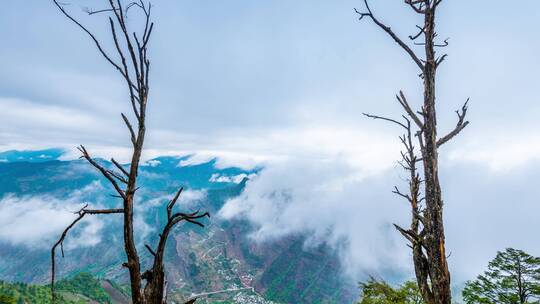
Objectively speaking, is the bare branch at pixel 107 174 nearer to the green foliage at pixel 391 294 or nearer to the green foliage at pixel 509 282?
the green foliage at pixel 391 294

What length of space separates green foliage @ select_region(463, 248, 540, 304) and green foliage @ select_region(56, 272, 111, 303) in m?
200

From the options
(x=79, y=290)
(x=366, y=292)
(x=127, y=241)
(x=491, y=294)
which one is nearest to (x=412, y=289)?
(x=366, y=292)

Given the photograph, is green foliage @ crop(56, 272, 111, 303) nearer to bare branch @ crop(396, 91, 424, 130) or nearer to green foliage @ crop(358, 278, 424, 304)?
green foliage @ crop(358, 278, 424, 304)

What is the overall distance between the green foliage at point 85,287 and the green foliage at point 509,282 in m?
200

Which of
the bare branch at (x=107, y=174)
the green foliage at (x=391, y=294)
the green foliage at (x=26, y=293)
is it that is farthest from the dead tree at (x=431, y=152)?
the green foliage at (x=26, y=293)

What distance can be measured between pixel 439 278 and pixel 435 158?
226 centimetres

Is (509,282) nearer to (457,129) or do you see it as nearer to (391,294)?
(391,294)

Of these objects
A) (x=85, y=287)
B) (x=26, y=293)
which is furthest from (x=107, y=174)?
(x=85, y=287)

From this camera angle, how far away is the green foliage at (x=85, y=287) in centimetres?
18150

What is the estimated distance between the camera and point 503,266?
2661 cm

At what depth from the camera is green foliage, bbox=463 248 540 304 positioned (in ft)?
83.1

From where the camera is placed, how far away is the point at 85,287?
18925 cm

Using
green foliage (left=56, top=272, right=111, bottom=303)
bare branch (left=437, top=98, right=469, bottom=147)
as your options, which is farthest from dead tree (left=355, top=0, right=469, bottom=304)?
green foliage (left=56, top=272, right=111, bottom=303)

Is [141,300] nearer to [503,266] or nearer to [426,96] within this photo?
[426,96]
